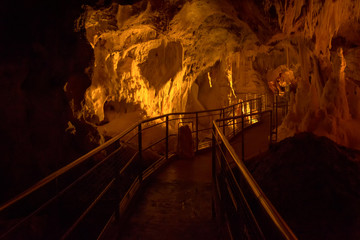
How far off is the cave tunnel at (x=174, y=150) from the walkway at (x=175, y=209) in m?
0.02

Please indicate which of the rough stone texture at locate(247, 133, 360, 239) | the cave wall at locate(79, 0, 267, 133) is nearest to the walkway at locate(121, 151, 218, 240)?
the rough stone texture at locate(247, 133, 360, 239)

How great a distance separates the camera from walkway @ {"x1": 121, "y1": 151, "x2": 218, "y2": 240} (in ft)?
9.30

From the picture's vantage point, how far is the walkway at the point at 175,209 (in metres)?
2.84

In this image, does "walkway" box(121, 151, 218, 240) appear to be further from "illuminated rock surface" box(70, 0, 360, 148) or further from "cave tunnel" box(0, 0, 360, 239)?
"illuminated rock surface" box(70, 0, 360, 148)

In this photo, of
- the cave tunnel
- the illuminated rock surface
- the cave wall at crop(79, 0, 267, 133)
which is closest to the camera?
the cave tunnel

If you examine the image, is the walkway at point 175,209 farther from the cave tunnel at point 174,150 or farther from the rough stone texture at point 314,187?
the rough stone texture at point 314,187

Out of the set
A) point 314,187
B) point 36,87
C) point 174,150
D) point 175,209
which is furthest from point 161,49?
point 314,187

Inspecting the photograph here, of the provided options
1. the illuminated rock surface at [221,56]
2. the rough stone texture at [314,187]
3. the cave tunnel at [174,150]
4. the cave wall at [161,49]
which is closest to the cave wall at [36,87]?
the cave tunnel at [174,150]

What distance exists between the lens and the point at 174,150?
6.21 metres

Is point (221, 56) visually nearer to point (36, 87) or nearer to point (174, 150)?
point (174, 150)

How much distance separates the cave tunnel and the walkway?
2cm

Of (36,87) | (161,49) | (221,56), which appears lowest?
(36,87)

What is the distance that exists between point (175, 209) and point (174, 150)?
287 cm

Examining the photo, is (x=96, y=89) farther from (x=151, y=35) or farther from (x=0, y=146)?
(x=0, y=146)
